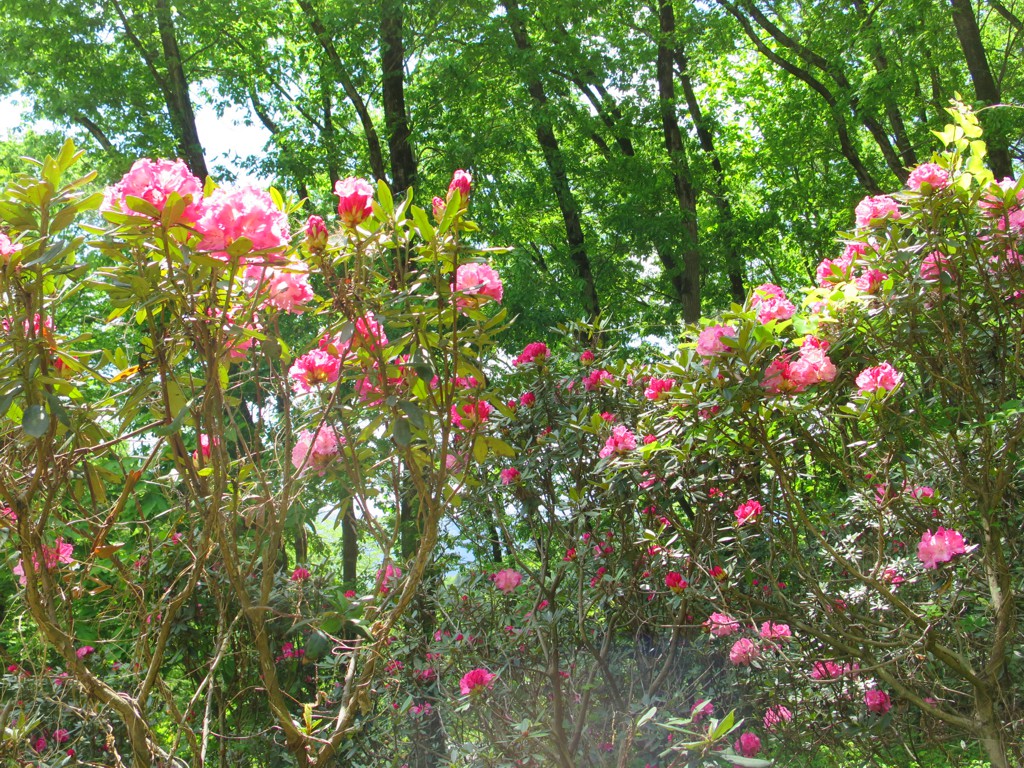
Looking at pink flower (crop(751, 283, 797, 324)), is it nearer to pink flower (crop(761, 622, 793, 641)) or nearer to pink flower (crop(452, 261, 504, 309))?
pink flower (crop(452, 261, 504, 309))

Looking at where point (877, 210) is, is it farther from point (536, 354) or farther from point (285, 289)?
point (285, 289)

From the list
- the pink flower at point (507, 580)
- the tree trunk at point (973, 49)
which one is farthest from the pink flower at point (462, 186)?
the tree trunk at point (973, 49)

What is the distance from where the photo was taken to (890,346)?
288 cm

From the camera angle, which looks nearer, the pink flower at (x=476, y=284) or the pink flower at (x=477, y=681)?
the pink flower at (x=476, y=284)

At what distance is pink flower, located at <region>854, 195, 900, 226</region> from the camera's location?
2.81 metres

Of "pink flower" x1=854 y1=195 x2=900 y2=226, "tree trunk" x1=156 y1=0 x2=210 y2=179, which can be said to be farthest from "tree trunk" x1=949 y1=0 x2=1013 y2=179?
"tree trunk" x1=156 y1=0 x2=210 y2=179

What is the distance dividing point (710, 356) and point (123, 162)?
795 cm

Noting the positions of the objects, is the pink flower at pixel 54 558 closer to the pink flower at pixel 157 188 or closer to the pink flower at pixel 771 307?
the pink flower at pixel 157 188

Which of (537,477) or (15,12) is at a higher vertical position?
(15,12)

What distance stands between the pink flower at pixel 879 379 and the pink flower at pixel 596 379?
1.18m

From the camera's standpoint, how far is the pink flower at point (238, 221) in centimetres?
154

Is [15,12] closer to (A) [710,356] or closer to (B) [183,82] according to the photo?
(B) [183,82]

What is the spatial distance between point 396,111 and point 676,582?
24.1ft

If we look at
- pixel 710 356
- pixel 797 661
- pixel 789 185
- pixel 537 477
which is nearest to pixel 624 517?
pixel 537 477
